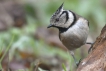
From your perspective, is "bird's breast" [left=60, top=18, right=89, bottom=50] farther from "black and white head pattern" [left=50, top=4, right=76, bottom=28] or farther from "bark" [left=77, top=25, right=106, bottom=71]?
"bark" [left=77, top=25, right=106, bottom=71]

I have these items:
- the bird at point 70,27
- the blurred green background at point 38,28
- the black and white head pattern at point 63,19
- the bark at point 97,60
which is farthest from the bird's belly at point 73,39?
the blurred green background at point 38,28

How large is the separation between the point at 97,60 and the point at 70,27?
1.17m

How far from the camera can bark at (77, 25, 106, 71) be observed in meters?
3.54

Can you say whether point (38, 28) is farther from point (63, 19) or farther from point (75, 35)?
point (75, 35)

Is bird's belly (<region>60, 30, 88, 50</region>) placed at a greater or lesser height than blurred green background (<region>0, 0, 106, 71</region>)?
greater

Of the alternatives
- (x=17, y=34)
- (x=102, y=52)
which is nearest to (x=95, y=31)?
(x=17, y=34)

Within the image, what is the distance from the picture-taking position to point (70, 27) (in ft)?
15.7

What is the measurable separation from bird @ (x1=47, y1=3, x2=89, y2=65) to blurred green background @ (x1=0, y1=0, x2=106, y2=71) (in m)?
0.89

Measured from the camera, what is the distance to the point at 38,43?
696cm

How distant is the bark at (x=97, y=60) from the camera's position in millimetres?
3537

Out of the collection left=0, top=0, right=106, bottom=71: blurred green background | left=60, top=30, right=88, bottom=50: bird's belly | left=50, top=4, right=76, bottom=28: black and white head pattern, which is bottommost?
left=0, top=0, right=106, bottom=71: blurred green background

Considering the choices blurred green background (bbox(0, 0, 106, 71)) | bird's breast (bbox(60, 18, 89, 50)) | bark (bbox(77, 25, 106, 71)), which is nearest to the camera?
bark (bbox(77, 25, 106, 71))

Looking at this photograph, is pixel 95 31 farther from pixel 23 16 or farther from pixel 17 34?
pixel 17 34

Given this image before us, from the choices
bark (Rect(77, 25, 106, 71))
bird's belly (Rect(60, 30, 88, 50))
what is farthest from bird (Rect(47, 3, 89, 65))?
bark (Rect(77, 25, 106, 71))
